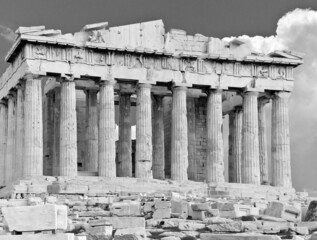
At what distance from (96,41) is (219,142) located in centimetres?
908

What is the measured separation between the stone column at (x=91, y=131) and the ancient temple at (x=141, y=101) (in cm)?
6

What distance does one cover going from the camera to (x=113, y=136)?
164 ft

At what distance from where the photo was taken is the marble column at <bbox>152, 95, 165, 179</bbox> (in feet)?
179

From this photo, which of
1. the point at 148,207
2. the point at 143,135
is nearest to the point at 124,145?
the point at 143,135

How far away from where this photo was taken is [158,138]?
5506 cm

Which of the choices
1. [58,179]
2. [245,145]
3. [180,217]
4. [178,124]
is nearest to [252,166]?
[245,145]

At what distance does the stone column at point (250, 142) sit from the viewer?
52656mm

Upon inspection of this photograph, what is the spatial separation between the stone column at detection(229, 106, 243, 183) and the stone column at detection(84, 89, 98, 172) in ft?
31.3

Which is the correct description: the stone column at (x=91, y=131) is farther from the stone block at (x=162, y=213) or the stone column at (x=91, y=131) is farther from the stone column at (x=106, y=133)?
the stone block at (x=162, y=213)

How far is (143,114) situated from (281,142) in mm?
8645

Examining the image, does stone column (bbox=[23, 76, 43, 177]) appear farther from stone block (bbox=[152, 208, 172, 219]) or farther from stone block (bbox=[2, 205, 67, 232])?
stone block (bbox=[2, 205, 67, 232])

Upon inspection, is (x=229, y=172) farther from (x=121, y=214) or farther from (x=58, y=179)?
(x=121, y=214)

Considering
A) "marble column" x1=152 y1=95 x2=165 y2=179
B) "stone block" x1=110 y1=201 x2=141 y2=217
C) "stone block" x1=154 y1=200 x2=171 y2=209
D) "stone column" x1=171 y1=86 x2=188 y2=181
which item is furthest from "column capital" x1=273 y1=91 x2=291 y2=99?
"stone block" x1=110 y1=201 x2=141 y2=217

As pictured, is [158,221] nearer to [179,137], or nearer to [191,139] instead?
[179,137]
